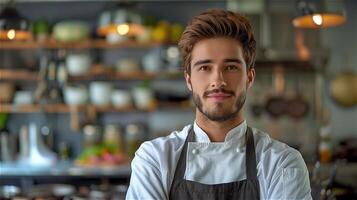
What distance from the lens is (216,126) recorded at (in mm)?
1606

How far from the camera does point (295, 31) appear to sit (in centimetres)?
556

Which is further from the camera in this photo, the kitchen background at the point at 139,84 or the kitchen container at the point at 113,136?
the kitchen container at the point at 113,136

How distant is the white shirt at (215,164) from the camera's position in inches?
60.1

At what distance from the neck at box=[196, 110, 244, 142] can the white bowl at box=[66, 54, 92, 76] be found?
423cm

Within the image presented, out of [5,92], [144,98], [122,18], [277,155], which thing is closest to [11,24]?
[122,18]

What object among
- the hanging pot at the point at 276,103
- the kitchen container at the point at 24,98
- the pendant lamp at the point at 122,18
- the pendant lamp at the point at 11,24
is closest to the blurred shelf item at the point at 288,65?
the hanging pot at the point at 276,103

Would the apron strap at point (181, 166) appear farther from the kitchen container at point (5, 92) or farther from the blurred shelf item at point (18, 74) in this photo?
the kitchen container at point (5, 92)

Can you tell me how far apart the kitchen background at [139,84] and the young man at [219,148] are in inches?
153

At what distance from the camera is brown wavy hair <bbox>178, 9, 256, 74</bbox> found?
5.08 feet

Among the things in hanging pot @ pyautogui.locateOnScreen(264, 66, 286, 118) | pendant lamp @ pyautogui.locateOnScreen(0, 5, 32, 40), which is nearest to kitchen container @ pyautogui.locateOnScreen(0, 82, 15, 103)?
pendant lamp @ pyautogui.locateOnScreen(0, 5, 32, 40)

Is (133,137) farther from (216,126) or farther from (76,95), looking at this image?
(216,126)

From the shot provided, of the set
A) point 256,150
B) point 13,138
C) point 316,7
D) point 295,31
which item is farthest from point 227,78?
point 13,138

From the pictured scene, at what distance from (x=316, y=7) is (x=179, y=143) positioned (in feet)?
5.97

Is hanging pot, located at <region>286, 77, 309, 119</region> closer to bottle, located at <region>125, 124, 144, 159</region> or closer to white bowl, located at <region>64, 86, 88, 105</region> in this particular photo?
bottle, located at <region>125, 124, 144, 159</region>
